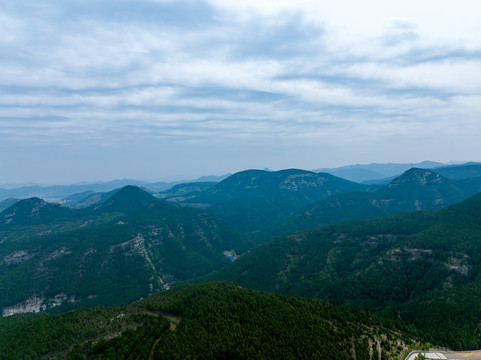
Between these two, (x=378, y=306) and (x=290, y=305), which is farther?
(x=378, y=306)

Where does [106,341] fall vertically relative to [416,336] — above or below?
above

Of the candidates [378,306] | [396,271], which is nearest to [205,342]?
[378,306]

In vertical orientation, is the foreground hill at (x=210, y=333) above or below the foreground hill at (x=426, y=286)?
above

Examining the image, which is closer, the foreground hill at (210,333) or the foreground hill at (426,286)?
the foreground hill at (210,333)

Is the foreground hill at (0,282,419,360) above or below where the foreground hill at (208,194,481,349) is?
above

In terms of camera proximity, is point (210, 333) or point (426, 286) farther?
point (426, 286)

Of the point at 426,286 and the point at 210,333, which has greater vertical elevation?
the point at 210,333

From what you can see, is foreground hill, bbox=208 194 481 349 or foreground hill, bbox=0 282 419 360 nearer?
foreground hill, bbox=0 282 419 360

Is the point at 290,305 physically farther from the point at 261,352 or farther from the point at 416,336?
the point at 416,336
